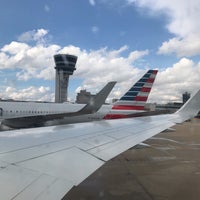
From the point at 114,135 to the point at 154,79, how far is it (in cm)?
1343

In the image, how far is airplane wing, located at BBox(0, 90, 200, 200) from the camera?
77.2 inches

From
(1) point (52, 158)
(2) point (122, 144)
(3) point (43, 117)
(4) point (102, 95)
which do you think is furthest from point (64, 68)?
(1) point (52, 158)

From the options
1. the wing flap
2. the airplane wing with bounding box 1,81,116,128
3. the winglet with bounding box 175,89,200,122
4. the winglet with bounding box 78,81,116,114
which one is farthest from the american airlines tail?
the wing flap

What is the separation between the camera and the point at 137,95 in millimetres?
17156

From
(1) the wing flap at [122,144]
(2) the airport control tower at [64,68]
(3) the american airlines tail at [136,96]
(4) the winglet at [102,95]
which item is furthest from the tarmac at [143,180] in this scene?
(2) the airport control tower at [64,68]

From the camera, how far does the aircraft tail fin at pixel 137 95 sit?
17.1 metres

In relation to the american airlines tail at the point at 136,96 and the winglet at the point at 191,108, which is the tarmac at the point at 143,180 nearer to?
the winglet at the point at 191,108

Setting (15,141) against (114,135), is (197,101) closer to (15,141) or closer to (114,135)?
(114,135)

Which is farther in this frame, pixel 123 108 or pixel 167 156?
pixel 123 108

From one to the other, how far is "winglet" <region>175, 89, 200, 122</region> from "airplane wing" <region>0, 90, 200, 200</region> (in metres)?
3.10

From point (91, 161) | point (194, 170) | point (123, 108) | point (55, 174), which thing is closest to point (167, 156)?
point (194, 170)

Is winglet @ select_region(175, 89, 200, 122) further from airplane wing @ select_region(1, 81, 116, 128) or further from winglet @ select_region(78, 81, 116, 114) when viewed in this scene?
airplane wing @ select_region(1, 81, 116, 128)

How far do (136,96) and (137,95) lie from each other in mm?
95

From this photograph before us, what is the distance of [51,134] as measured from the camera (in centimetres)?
417
